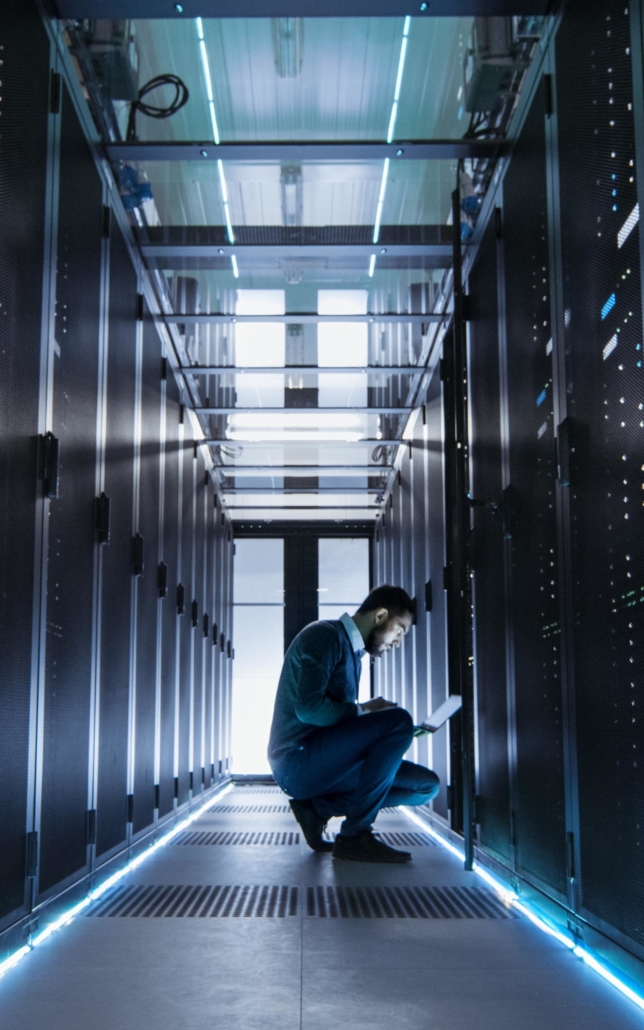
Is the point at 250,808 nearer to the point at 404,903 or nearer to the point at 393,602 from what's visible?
the point at 393,602

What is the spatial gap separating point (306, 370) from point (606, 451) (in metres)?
4.51

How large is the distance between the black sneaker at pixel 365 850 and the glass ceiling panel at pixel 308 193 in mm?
2973

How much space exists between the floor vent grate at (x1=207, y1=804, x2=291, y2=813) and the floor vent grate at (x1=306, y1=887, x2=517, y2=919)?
161 inches

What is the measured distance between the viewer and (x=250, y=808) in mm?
7930

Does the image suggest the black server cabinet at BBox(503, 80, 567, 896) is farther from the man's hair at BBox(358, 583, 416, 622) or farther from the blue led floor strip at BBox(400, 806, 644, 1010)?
the man's hair at BBox(358, 583, 416, 622)

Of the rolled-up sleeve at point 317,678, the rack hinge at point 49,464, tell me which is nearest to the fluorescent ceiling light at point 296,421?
the rolled-up sleeve at point 317,678

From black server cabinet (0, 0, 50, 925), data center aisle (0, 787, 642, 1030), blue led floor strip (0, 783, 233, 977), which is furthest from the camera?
black server cabinet (0, 0, 50, 925)

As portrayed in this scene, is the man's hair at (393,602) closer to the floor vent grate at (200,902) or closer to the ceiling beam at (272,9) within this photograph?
the floor vent grate at (200,902)

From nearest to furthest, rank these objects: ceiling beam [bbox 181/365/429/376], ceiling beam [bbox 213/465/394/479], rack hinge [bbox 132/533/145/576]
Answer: rack hinge [bbox 132/533/145/576] → ceiling beam [bbox 181/365/429/376] → ceiling beam [bbox 213/465/394/479]

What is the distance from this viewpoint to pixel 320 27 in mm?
3850

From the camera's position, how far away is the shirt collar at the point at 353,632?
4.36 metres

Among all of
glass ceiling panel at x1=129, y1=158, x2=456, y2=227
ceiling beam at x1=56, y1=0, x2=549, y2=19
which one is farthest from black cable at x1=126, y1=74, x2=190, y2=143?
ceiling beam at x1=56, y1=0, x2=549, y2=19

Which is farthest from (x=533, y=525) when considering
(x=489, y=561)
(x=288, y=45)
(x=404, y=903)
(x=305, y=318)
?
(x=305, y=318)

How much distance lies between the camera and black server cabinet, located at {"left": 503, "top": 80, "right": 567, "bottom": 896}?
10.3 ft
